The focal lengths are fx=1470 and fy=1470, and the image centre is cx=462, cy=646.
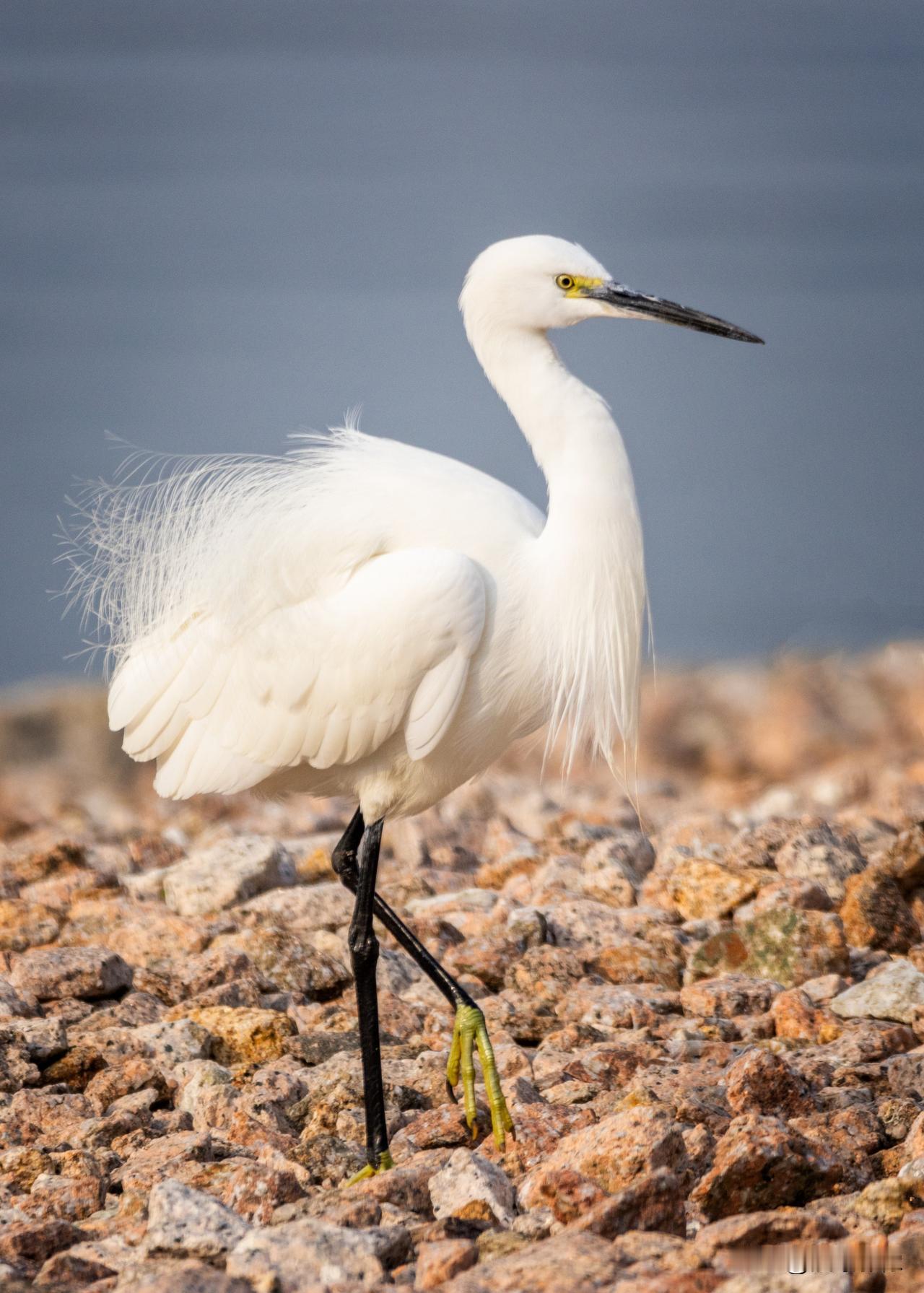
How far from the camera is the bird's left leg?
4328mm

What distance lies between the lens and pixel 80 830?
9469 mm

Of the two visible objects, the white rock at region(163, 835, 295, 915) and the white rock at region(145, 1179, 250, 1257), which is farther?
the white rock at region(163, 835, 295, 915)

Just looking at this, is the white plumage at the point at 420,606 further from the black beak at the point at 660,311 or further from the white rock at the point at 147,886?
the white rock at the point at 147,886

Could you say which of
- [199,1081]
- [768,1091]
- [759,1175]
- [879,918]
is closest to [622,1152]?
[759,1175]

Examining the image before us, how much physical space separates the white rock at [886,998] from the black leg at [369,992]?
172 cm

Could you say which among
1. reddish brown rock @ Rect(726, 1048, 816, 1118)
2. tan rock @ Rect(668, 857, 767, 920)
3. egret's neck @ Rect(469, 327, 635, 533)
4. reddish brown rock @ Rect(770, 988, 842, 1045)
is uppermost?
egret's neck @ Rect(469, 327, 635, 533)

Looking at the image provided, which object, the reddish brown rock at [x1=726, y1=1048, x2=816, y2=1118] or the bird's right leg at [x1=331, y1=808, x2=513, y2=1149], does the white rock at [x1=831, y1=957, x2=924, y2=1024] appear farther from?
the bird's right leg at [x1=331, y1=808, x2=513, y2=1149]

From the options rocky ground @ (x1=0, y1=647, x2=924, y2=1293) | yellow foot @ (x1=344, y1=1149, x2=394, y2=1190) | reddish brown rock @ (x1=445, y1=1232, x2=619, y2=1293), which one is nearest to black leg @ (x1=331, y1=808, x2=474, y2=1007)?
rocky ground @ (x1=0, y1=647, x2=924, y2=1293)

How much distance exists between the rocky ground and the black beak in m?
2.31

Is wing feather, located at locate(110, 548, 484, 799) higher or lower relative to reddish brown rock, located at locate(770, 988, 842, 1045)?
higher

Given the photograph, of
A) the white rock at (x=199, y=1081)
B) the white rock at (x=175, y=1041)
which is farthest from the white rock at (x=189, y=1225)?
the white rock at (x=175, y=1041)

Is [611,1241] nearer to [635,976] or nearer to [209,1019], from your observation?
[209,1019]

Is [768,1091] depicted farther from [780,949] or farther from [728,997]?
[780,949]

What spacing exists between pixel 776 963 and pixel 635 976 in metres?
0.55
